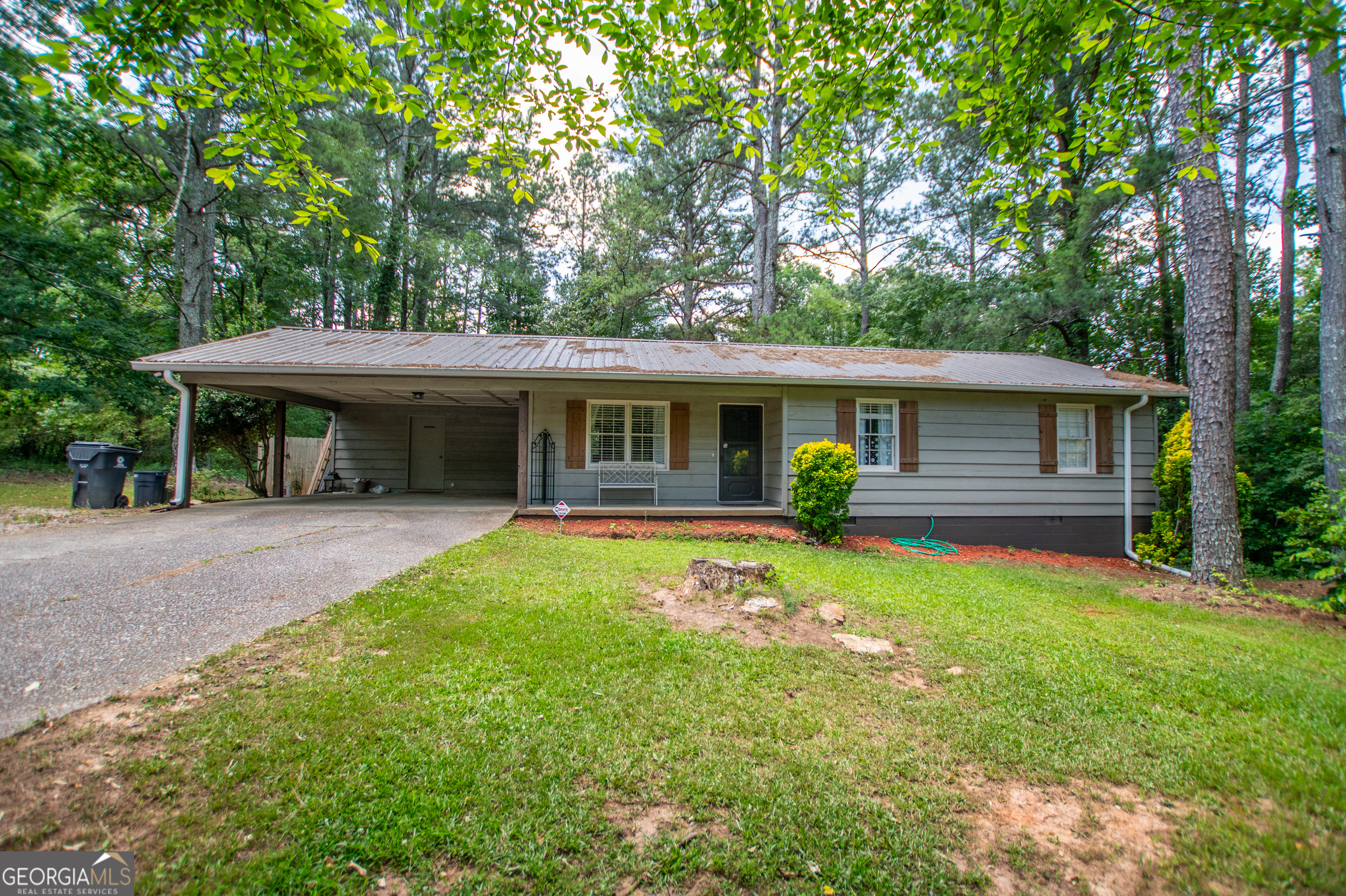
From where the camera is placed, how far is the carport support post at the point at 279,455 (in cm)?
1039

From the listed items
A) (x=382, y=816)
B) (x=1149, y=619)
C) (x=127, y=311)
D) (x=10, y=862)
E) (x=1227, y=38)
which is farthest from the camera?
(x=127, y=311)

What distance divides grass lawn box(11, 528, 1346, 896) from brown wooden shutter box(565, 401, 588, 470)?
5.68 meters

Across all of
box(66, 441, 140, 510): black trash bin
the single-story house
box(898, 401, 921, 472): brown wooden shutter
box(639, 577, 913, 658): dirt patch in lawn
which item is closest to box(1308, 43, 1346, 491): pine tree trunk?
the single-story house

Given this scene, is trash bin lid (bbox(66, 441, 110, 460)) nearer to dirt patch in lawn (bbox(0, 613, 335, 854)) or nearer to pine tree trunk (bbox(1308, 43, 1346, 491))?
dirt patch in lawn (bbox(0, 613, 335, 854))

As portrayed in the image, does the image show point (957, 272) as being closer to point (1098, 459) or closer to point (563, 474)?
point (1098, 459)

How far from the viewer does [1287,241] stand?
10.4 meters

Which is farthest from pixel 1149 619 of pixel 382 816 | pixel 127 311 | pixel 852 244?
pixel 127 311

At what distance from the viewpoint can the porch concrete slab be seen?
8.38 metres

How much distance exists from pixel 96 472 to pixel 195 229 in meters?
7.01

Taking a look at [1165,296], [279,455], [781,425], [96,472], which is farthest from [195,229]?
[1165,296]

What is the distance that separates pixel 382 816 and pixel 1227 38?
4.85 m

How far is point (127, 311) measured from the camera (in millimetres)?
12719

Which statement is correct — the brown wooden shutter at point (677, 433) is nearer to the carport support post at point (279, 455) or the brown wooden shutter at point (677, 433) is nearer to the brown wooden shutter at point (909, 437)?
the brown wooden shutter at point (909, 437)

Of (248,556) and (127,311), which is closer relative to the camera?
(248,556)
